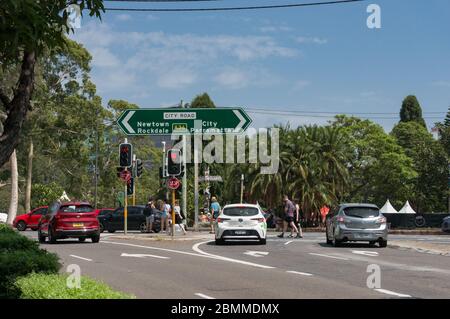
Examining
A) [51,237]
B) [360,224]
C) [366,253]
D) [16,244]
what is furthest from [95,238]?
[16,244]

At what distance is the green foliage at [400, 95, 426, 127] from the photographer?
10125 cm

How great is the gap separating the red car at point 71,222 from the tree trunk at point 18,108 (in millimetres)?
16258

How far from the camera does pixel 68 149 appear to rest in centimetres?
5884

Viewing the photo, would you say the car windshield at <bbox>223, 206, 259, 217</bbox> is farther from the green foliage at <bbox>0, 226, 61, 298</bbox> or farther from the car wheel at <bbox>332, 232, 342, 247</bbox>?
the green foliage at <bbox>0, 226, 61, 298</bbox>

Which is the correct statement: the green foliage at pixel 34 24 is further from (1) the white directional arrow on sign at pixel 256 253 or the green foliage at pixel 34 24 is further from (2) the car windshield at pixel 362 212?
(2) the car windshield at pixel 362 212

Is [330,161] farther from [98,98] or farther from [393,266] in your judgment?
[393,266]

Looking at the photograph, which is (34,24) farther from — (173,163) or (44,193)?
(44,193)

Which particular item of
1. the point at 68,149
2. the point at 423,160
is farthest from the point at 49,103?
the point at 423,160

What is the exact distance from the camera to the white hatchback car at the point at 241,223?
2547 centimetres

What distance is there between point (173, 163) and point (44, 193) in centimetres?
4437

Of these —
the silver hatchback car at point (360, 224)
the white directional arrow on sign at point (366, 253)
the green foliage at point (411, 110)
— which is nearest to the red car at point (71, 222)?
the silver hatchback car at point (360, 224)

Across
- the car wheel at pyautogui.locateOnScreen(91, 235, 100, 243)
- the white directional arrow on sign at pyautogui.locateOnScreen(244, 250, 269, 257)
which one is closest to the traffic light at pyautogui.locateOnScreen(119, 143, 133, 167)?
the car wheel at pyautogui.locateOnScreen(91, 235, 100, 243)

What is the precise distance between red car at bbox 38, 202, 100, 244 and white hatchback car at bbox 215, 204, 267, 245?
535cm

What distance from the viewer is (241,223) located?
2547 cm
